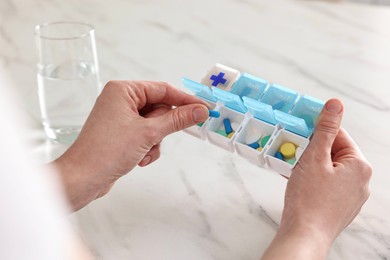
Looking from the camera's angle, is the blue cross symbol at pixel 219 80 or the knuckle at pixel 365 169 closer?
the knuckle at pixel 365 169

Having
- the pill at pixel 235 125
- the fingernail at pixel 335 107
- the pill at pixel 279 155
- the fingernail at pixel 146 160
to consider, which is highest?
the fingernail at pixel 335 107

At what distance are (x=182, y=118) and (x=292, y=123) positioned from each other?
0.15 m

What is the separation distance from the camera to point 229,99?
2.99 feet

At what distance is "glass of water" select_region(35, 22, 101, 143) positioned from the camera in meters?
1.08

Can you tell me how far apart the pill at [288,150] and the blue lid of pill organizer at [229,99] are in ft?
0.27

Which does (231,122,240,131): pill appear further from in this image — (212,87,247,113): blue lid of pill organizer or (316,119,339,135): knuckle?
(316,119,339,135): knuckle

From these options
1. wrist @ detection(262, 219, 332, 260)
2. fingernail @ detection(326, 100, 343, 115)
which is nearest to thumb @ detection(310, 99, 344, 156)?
fingernail @ detection(326, 100, 343, 115)

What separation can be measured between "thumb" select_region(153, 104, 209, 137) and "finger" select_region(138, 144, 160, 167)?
0.23 feet

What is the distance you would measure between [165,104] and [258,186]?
0.19 metres

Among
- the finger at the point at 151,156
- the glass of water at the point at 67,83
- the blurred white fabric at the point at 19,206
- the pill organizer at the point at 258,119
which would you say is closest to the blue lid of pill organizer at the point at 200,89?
the pill organizer at the point at 258,119

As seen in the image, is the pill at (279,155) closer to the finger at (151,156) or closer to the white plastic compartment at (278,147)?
the white plastic compartment at (278,147)

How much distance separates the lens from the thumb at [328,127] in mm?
838

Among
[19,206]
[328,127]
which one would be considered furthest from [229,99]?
[19,206]

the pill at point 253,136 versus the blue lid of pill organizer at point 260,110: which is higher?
the blue lid of pill organizer at point 260,110
